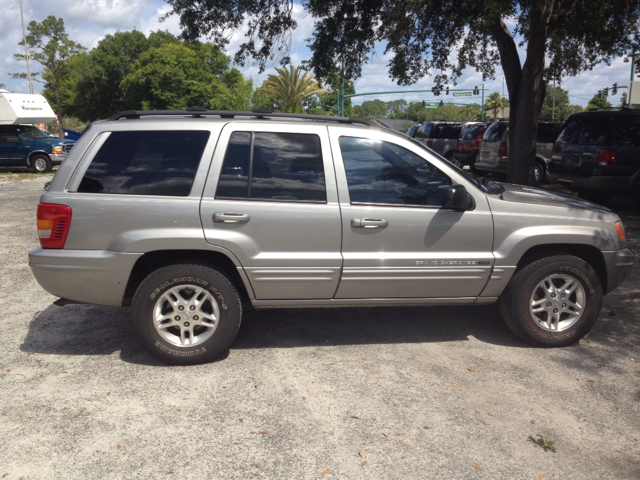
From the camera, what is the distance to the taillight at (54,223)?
421 centimetres

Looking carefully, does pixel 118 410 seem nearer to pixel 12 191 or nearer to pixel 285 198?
pixel 285 198

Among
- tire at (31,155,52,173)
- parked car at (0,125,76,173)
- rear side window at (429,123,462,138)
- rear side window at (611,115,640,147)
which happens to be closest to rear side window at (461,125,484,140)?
rear side window at (429,123,462,138)

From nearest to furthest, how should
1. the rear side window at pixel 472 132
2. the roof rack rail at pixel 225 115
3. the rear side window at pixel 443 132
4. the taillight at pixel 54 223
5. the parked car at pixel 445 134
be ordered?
the taillight at pixel 54 223, the roof rack rail at pixel 225 115, the rear side window at pixel 472 132, the parked car at pixel 445 134, the rear side window at pixel 443 132

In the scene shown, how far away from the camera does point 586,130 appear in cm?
1110

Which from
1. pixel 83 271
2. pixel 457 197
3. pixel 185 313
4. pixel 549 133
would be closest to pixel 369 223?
pixel 457 197

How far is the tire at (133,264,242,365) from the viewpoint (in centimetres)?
426

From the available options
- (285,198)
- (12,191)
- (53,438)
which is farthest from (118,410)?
(12,191)

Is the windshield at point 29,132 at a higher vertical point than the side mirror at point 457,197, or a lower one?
higher

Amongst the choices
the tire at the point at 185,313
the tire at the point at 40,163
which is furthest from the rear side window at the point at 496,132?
the tire at the point at 40,163

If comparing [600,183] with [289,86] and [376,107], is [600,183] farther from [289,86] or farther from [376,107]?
[376,107]

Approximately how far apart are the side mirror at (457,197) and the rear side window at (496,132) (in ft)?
39.5

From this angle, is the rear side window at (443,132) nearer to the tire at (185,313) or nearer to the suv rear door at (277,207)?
the suv rear door at (277,207)

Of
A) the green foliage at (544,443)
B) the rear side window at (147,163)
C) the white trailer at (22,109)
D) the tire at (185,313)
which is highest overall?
the white trailer at (22,109)

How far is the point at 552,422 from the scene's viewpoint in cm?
363
